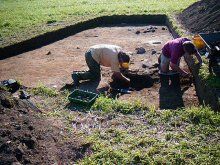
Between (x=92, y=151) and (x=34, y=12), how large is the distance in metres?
15.1

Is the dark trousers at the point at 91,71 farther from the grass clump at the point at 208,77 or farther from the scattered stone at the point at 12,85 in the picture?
the grass clump at the point at 208,77

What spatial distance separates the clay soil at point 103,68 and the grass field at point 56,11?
1.26 meters

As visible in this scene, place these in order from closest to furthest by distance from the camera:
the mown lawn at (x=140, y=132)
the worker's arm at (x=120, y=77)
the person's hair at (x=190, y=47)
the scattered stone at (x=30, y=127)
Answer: the mown lawn at (x=140, y=132)
the scattered stone at (x=30, y=127)
the person's hair at (x=190, y=47)
the worker's arm at (x=120, y=77)

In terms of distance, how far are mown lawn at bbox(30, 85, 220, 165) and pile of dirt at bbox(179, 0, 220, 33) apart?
583 cm

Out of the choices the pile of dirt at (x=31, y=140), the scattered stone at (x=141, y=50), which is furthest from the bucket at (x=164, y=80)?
the pile of dirt at (x=31, y=140)

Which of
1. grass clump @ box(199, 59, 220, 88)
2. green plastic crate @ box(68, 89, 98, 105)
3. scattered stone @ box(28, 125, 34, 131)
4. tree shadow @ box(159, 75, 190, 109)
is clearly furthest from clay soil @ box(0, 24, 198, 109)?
scattered stone @ box(28, 125, 34, 131)

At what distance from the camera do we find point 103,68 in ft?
Answer: 35.0

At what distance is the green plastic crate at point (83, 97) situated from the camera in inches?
305

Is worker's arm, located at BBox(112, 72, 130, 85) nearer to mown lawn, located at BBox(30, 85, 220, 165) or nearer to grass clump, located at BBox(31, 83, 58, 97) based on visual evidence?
mown lawn, located at BBox(30, 85, 220, 165)

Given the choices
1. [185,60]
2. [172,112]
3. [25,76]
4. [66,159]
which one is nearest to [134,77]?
[185,60]

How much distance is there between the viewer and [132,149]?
592 cm

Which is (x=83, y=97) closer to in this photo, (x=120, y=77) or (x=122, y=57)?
(x=120, y=77)

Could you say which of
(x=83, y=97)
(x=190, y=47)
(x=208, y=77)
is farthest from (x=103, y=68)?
(x=208, y=77)

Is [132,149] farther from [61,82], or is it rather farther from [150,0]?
[150,0]
